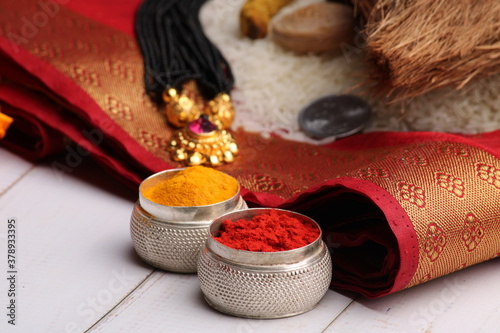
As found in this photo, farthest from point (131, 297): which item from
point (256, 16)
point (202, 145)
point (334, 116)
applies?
point (256, 16)

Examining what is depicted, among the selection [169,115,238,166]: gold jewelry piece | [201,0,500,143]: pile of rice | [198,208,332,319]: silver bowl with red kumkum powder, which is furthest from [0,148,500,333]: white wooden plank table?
[201,0,500,143]: pile of rice

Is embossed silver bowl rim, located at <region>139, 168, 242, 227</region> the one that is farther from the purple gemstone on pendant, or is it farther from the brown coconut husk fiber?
the brown coconut husk fiber

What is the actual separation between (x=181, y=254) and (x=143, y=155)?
0.28 metres

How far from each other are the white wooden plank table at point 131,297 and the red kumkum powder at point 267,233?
0.28ft

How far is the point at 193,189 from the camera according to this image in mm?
835

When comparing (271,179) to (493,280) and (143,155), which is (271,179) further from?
(493,280)

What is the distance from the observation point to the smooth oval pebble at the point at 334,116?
47.4 inches

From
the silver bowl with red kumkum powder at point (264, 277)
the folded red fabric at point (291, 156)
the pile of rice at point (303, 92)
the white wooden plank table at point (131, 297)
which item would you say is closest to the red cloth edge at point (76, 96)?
the folded red fabric at point (291, 156)

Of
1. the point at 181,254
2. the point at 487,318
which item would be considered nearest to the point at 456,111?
the point at 487,318

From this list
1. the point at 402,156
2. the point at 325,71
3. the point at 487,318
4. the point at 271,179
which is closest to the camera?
the point at 487,318

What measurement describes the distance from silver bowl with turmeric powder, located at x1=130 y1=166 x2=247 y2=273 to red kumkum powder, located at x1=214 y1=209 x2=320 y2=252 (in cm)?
4

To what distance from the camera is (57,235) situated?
3.11 feet

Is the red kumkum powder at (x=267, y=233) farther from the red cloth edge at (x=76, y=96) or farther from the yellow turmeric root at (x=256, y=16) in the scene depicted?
the yellow turmeric root at (x=256, y=16)

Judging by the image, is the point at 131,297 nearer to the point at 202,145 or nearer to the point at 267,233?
the point at 267,233
